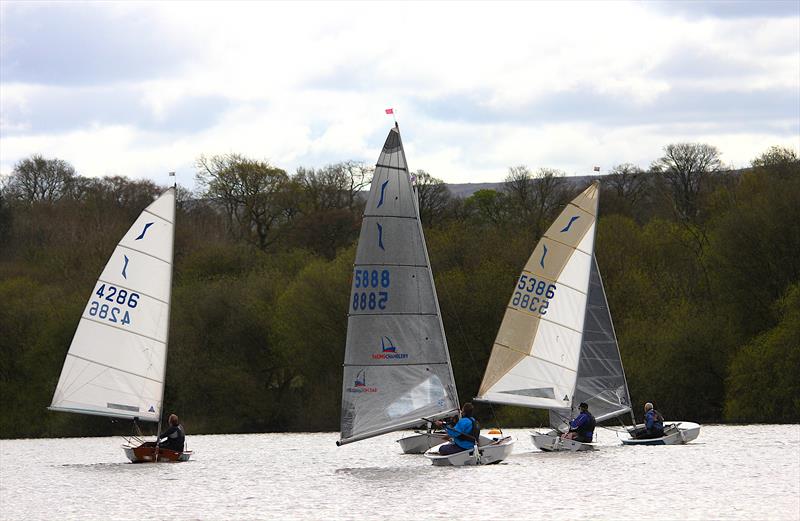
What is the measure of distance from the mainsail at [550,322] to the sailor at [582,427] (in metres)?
0.73

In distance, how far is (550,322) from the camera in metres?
34.2

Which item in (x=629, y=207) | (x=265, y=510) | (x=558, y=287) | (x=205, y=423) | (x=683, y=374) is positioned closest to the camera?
(x=265, y=510)

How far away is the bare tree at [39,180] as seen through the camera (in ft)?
290

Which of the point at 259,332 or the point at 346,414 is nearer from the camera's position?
the point at 346,414

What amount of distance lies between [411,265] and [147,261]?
7.20m

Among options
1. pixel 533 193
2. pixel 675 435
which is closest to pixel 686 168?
pixel 533 193

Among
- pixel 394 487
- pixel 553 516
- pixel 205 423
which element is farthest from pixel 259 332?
pixel 553 516

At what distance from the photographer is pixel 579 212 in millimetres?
34219

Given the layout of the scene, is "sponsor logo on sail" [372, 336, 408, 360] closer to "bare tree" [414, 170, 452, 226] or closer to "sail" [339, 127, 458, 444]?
"sail" [339, 127, 458, 444]

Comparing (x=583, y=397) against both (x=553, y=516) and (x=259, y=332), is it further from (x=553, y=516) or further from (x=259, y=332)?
(x=259, y=332)

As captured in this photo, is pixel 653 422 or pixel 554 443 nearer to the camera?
pixel 554 443

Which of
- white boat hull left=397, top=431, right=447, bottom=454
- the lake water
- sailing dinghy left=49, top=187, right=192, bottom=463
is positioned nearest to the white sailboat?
the lake water

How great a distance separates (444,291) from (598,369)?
1727cm

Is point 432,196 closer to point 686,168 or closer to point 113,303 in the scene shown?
point 686,168
